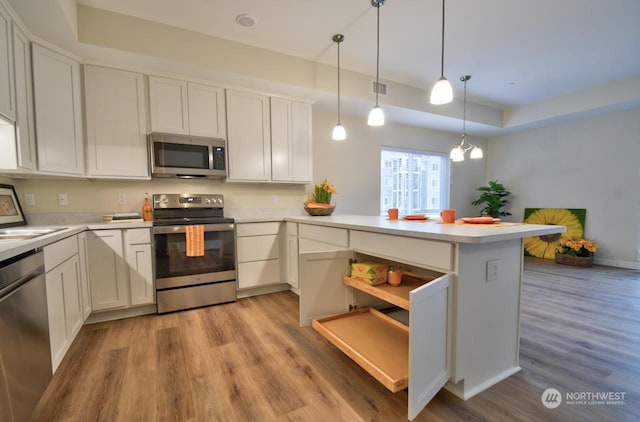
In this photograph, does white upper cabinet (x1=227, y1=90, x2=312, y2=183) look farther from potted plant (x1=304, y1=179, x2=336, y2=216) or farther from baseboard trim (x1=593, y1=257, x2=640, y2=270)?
baseboard trim (x1=593, y1=257, x2=640, y2=270)

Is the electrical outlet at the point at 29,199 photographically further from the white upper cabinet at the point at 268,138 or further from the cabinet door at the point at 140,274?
the white upper cabinet at the point at 268,138

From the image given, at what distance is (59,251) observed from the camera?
A: 1.76m

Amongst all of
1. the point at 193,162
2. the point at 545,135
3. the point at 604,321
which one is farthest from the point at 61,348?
the point at 545,135

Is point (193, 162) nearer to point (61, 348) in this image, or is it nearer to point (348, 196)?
point (61, 348)

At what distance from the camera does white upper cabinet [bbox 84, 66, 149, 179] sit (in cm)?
250

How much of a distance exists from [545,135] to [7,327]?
6.89 m

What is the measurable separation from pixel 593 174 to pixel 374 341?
5.15 metres

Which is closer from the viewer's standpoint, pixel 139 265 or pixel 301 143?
pixel 139 265

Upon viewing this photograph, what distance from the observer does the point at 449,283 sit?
136 centimetres

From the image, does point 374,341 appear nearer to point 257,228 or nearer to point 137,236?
point 257,228

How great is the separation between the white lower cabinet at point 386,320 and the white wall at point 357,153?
6.78 ft

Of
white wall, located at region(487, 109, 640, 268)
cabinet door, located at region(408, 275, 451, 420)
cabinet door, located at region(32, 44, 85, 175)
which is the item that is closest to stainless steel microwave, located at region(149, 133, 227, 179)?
cabinet door, located at region(32, 44, 85, 175)
